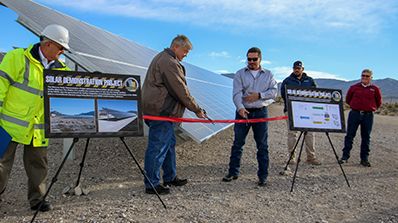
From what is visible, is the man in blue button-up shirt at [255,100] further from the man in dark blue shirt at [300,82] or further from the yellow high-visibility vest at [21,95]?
the yellow high-visibility vest at [21,95]

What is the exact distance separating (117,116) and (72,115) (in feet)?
1.65

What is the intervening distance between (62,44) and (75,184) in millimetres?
1993

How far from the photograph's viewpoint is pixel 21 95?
9.48 feet

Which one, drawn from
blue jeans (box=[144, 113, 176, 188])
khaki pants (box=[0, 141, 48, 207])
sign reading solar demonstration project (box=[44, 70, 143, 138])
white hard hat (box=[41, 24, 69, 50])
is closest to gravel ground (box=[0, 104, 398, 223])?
khaki pants (box=[0, 141, 48, 207])

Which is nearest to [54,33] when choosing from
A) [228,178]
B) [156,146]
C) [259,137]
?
[156,146]

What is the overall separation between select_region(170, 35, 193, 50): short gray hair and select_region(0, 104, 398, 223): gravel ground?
2.17 meters

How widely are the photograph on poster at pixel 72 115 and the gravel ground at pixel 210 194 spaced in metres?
1.02

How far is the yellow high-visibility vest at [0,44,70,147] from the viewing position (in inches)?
110

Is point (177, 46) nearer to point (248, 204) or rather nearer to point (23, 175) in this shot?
point (248, 204)

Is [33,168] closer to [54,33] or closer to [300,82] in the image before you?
[54,33]

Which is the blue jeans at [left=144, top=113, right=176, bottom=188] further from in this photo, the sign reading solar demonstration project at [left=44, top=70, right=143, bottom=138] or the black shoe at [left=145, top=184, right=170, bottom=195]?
the sign reading solar demonstration project at [left=44, top=70, right=143, bottom=138]

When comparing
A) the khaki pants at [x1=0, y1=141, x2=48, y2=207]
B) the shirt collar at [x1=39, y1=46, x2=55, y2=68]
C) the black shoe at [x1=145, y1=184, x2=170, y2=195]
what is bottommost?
the black shoe at [x1=145, y1=184, x2=170, y2=195]

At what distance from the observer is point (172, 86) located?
3525 mm

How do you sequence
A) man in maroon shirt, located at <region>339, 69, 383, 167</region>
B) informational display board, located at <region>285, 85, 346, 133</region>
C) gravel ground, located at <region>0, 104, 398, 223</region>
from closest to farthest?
Answer: gravel ground, located at <region>0, 104, 398, 223</region> → informational display board, located at <region>285, 85, 346, 133</region> → man in maroon shirt, located at <region>339, 69, 383, 167</region>
